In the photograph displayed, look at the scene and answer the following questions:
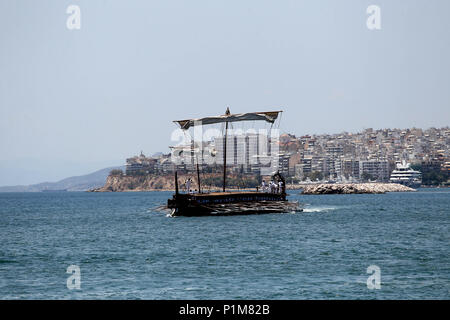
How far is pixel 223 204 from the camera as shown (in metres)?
54.5

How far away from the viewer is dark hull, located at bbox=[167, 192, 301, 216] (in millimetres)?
54250

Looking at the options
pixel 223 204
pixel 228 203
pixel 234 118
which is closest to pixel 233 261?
pixel 223 204

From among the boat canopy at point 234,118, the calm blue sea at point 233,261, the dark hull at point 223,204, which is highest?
the boat canopy at point 234,118

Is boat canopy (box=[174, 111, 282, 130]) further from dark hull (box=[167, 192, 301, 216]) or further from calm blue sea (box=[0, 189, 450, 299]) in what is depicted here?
calm blue sea (box=[0, 189, 450, 299])

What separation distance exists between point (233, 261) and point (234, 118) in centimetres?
3732

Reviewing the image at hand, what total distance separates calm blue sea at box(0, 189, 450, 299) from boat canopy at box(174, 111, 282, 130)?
61.8 feet

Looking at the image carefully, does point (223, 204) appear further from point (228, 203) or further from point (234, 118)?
point (234, 118)

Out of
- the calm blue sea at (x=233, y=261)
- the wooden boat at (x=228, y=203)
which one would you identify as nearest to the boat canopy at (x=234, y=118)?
the wooden boat at (x=228, y=203)

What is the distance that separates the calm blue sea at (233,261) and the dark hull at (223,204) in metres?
8.83

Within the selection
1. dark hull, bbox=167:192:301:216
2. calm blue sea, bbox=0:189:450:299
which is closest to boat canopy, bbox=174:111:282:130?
dark hull, bbox=167:192:301:216

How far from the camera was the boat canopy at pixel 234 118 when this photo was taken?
61.8 m

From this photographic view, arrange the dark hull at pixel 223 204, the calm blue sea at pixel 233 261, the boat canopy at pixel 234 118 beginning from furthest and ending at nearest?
the boat canopy at pixel 234 118 → the dark hull at pixel 223 204 → the calm blue sea at pixel 233 261

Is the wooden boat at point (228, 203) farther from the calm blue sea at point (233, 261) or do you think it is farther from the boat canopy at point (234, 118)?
the calm blue sea at point (233, 261)
